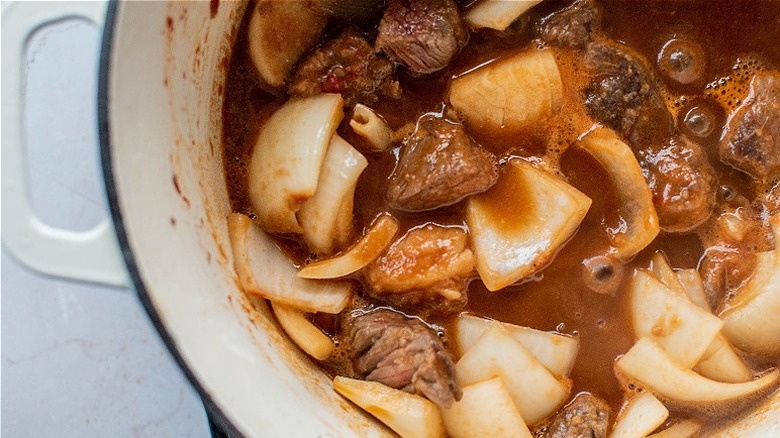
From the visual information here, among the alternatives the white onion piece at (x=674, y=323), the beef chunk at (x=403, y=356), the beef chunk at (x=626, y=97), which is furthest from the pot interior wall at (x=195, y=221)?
the beef chunk at (x=626, y=97)

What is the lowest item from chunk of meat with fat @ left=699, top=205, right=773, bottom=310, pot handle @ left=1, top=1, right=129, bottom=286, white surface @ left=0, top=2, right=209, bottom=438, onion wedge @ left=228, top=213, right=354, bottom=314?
white surface @ left=0, top=2, right=209, bottom=438

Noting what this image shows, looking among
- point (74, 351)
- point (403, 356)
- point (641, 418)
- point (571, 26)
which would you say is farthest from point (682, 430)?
point (74, 351)

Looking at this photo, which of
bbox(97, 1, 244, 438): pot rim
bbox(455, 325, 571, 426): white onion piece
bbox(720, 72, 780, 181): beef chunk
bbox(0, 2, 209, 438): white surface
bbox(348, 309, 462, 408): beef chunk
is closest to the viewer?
bbox(97, 1, 244, 438): pot rim

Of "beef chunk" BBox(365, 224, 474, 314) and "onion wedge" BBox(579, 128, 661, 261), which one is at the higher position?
"onion wedge" BBox(579, 128, 661, 261)

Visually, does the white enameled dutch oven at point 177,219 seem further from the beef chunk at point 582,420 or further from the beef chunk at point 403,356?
the beef chunk at point 582,420

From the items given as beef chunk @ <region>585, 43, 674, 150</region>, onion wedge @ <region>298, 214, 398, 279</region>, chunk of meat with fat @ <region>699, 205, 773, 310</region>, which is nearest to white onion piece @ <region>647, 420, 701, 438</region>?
chunk of meat with fat @ <region>699, 205, 773, 310</region>

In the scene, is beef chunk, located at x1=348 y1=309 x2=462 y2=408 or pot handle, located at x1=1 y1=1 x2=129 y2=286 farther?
beef chunk, located at x1=348 y1=309 x2=462 y2=408

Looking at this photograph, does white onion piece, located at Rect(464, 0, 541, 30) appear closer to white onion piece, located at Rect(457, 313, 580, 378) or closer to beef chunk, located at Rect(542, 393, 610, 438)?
white onion piece, located at Rect(457, 313, 580, 378)
